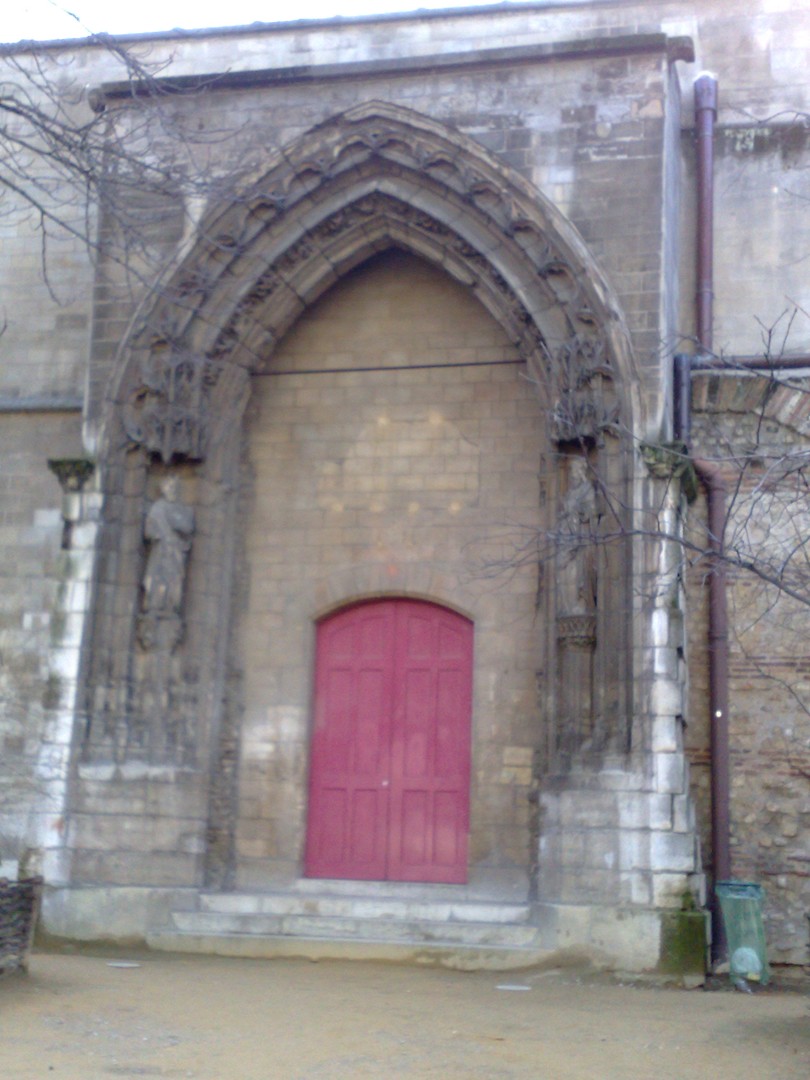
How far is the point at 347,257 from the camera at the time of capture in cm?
1216

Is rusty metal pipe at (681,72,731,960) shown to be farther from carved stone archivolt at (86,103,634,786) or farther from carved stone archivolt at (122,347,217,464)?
carved stone archivolt at (122,347,217,464)

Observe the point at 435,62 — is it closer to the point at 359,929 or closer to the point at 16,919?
the point at 359,929

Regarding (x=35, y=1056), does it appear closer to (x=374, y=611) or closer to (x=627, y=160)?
(x=374, y=611)

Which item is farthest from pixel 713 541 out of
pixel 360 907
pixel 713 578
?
pixel 360 907

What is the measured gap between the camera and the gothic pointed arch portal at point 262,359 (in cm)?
1103

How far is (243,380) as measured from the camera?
12258 millimetres

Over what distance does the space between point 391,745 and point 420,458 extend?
8.14 feet

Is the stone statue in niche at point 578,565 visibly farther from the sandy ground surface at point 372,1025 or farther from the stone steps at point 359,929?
the sandy ground surface at point 372,1025

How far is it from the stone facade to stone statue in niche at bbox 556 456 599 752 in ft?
0.08

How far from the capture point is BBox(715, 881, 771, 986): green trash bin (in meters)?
9.86

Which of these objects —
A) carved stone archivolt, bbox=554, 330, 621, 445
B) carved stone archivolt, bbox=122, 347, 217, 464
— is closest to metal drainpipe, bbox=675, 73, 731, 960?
carved stone archivolt, bbox=554, 330, 621, 445

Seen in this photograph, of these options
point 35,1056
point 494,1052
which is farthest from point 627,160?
point 35,1056

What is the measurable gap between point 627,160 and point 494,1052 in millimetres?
7154

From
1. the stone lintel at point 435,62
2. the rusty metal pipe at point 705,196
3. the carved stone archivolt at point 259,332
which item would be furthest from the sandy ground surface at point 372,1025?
the stone lintel at point 435,62
